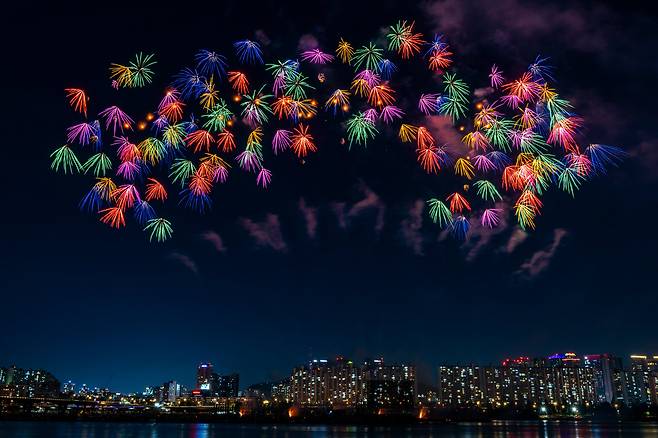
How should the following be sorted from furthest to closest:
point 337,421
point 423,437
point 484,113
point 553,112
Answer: point 337,421, point 423,437, point 484,113, point 553,112

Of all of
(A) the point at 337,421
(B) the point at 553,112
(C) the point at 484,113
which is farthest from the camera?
(A) the point at 337,421

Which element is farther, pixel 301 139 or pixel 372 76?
pixel 301 139

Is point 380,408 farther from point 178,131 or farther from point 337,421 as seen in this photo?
point 178,131

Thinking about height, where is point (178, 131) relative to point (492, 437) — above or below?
above

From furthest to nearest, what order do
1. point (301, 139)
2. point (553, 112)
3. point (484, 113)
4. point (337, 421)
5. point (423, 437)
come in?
point (337, 421) < point (423, 437) < point (301, 139) < point (484, 113) < point (553, 112)

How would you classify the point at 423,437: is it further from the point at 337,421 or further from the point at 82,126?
the point at 337,421

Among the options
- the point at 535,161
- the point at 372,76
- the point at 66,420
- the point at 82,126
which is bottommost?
the point at 66,420

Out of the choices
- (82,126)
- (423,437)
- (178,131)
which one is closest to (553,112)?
(178,131)

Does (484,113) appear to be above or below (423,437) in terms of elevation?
above

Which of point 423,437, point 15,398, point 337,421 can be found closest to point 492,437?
point 423,437
